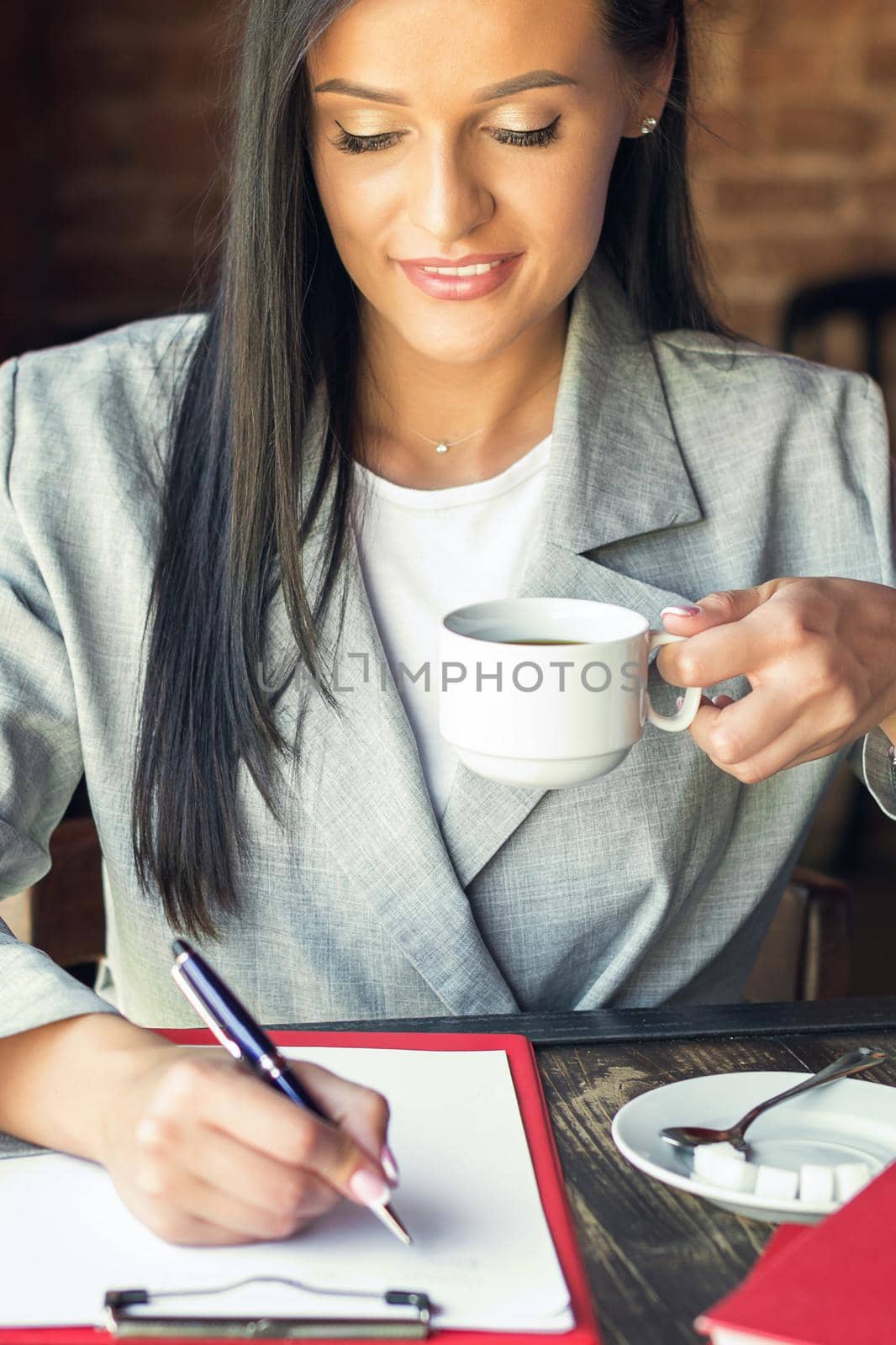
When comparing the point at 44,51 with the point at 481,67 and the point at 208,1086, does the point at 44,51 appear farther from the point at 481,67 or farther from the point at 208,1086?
the point at 208,1086

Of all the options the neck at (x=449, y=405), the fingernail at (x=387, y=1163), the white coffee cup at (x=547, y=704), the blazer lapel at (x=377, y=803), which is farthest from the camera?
the neck at (x=449, y=405)

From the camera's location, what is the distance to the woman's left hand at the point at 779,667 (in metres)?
0.92

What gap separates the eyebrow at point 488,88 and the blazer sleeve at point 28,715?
1.34 ft

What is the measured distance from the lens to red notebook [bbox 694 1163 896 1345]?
594 millimetres

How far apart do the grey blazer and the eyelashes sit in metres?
0.24

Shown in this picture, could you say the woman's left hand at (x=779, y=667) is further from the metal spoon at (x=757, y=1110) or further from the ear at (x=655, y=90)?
the ear at (x=655, y=90)

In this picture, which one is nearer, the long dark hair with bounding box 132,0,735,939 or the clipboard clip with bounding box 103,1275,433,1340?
the clipboard clip with bounding box 103,1275,433,1340

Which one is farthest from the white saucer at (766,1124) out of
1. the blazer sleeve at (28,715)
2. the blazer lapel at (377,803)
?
the blazer sleeve at (28,715)

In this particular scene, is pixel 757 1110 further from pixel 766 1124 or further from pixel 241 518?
pixel 241 518

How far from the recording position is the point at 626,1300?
0.67 m

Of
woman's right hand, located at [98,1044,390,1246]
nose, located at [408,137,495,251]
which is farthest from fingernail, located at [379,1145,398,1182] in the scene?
nose, located at [408,137,495,251]

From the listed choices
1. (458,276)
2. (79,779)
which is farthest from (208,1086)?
(458,276)

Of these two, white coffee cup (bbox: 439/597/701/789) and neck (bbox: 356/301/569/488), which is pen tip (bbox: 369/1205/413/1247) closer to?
white coffee cup (bbox: 439/597/701/789)

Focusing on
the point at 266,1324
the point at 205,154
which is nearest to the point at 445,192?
the point at 266,1324
